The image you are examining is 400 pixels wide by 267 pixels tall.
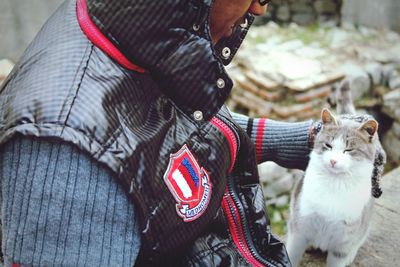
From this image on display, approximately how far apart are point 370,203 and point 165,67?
49.5 inches

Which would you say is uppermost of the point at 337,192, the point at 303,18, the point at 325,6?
the point at 337,192

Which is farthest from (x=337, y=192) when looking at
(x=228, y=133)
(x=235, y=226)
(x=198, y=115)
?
(x=198, y=115)

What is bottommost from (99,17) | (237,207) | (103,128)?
(237,207)

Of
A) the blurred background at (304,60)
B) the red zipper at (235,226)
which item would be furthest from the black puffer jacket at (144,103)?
the blurred background at (304,60)

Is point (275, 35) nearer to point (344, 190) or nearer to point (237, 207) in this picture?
point (344, 190)

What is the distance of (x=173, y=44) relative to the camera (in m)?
1.01

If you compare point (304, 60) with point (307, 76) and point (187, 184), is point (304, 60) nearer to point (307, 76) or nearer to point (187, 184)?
point (307, 76)

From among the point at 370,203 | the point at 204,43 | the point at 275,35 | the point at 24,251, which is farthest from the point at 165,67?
the point at 275,35

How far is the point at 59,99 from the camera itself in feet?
2.91

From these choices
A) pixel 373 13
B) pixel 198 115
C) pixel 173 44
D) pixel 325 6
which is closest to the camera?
pixel 173 44

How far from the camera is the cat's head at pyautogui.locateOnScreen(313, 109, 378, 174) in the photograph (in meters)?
1.87

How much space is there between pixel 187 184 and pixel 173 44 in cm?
30

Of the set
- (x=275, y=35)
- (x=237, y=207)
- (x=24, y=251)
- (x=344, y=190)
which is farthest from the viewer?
(x=275, y=35)

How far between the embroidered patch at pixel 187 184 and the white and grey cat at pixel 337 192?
877 mm
